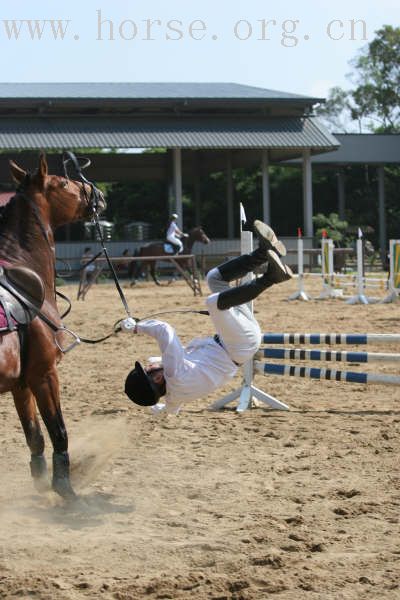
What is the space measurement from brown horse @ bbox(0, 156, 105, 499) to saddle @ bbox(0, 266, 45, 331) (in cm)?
1

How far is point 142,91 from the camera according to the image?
34844 mm

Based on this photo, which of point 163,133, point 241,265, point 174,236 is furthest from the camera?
point 163,133

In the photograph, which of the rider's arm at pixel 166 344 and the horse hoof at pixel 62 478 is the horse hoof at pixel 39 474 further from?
the rider's arm at pixel 166 344

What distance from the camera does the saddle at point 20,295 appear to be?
17.1ft

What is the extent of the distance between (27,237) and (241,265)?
1502 mm

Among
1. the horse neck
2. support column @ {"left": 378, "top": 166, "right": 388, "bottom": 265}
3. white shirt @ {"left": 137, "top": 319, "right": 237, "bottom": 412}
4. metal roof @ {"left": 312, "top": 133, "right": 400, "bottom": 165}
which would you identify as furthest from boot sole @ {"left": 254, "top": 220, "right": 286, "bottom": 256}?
support column @ {"left": 378, "top": 166, "right": 388, "bottom": 265}

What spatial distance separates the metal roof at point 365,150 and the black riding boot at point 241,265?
33.2 meters

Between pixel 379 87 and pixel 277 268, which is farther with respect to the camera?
pixel 379 87

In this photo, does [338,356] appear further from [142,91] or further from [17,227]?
[142,91]

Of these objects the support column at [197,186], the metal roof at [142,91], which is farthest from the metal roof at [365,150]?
the support column at [197,186]

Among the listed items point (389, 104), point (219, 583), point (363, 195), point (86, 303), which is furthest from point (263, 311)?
point (389, 104)

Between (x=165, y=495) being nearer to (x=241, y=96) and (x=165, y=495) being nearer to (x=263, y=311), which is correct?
(x=263, y=311)

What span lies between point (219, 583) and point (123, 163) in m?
35.3

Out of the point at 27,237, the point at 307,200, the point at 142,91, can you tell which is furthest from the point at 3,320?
the point at 142,91
